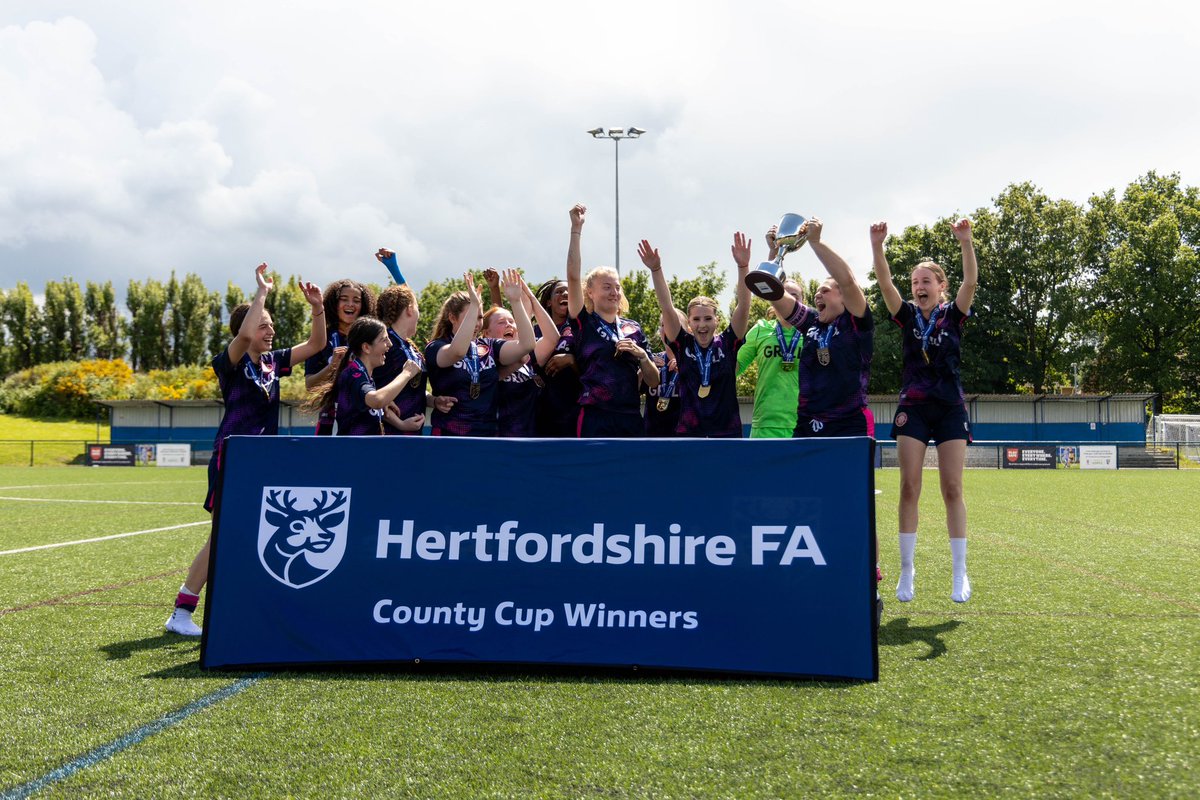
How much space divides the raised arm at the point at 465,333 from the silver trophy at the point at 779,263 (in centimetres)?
154

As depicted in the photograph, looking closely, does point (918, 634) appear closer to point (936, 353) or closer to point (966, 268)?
point (936, 353)

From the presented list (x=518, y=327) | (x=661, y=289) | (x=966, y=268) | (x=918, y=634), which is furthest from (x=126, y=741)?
(x=966, y=268)

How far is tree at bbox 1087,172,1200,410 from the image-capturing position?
164ft

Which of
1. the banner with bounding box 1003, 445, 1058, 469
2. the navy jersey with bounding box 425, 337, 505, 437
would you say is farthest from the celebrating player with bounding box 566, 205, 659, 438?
the banner with bounding box 1003, 445, 1058, 469

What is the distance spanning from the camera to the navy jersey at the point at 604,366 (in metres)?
5.08

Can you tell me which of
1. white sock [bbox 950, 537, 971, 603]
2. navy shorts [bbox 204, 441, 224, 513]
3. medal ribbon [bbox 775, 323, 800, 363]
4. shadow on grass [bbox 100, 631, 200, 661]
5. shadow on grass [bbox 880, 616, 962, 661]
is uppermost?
medal ribbon [bbox 775, 323, 800, 363]

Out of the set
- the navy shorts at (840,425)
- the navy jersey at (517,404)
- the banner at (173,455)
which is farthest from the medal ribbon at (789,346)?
the banner at (173,455)

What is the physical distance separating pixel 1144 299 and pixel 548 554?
56.5m

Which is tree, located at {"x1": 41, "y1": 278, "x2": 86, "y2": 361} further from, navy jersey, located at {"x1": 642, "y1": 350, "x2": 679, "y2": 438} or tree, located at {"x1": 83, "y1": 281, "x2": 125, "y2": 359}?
navy jersey, located at {"x1": 642, "y1": 350, "x2": 679, "y2": 438}

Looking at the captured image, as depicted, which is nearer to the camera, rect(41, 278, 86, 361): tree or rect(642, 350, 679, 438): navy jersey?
rect(642, 350, 679, 438): navy jersey

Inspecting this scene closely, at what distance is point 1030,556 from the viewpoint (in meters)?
7.79

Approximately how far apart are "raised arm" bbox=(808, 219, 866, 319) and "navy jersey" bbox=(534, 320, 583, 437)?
158cm

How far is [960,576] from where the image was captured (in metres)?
5.32

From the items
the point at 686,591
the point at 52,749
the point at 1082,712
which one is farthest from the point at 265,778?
the point at 1082,712
